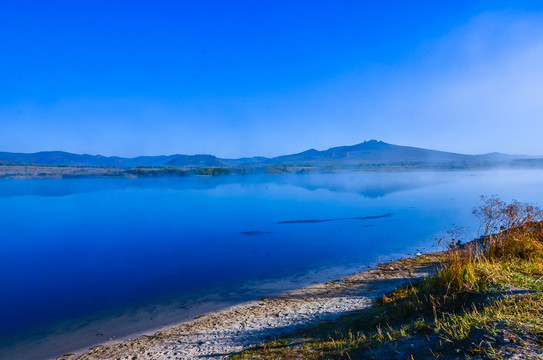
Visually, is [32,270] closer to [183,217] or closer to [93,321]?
[93,321]

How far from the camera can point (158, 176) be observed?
80.0 metres

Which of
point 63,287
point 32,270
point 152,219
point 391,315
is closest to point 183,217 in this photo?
point 152,219

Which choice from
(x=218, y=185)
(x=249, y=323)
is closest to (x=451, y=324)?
(x=249, y=323)

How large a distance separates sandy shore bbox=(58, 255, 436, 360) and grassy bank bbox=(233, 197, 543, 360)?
1.60ft

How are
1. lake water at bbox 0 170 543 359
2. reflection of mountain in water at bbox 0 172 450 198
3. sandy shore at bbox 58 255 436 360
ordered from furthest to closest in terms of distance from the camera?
reflection of mountain in water at bbox 0 172 450 198 < lake water at bbox 0 170 543 359 < sandy shore at bbox 58 255 436 360

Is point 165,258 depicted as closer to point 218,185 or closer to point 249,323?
point 249,323

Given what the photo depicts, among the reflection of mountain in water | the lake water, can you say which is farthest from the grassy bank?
the reflection of mountain in water

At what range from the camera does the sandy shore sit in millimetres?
4547

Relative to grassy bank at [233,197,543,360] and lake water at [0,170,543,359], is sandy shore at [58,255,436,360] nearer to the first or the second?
grassy bank at [233,197,543,360]

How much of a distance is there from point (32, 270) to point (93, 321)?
6076 mm

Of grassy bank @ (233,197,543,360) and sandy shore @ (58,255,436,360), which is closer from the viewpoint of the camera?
grassy bank @ (233,197,543,360)

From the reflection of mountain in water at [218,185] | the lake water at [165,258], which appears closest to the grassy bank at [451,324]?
the lake water at [165,258]

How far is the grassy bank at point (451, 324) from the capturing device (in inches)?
112

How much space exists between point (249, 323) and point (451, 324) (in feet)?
10.5
